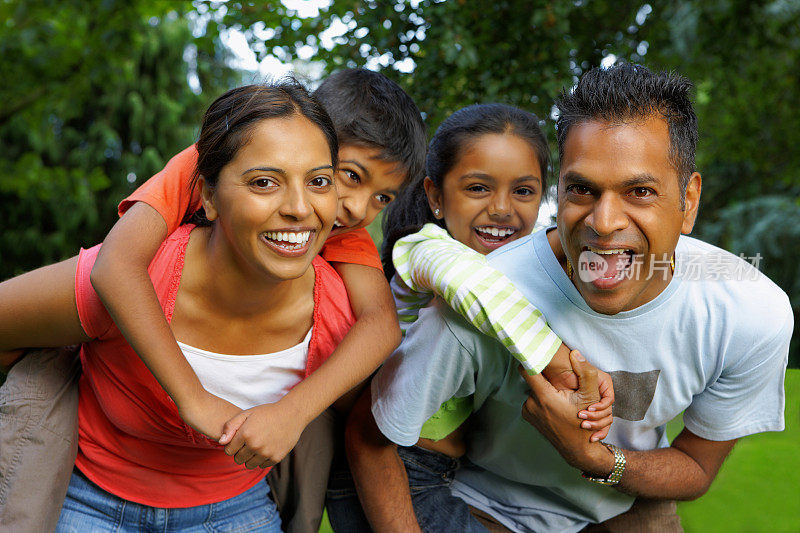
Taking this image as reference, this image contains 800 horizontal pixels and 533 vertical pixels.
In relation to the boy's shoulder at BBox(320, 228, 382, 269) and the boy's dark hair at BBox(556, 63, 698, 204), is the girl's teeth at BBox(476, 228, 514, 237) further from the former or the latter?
the boy's dark hair at BBox(556, 63, 698, 204)

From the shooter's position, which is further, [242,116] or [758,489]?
[758,489]

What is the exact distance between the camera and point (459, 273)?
1.99m

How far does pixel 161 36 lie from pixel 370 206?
997 cm

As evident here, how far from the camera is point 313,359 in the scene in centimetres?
222

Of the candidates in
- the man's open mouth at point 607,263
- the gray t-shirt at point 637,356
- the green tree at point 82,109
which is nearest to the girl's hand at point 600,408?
the gray t-shirt at point 637,356

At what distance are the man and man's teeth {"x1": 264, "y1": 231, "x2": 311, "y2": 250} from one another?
46cm

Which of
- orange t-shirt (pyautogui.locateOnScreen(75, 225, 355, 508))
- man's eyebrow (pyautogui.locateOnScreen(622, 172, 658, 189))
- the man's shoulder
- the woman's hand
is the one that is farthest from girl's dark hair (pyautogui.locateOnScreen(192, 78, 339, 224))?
the man's shoulder

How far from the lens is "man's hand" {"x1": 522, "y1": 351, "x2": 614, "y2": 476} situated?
2.04 meters

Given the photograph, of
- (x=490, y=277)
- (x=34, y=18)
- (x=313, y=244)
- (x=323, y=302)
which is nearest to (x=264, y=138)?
(x=313, y=244)

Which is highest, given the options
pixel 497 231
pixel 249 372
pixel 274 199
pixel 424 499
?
pixel 274 199

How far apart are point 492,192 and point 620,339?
84 cm

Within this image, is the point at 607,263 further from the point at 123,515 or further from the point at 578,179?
the point at 123,515

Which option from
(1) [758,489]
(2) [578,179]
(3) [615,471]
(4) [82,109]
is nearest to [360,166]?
(2) [578,179]

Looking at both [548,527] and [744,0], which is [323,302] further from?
[744,0]
